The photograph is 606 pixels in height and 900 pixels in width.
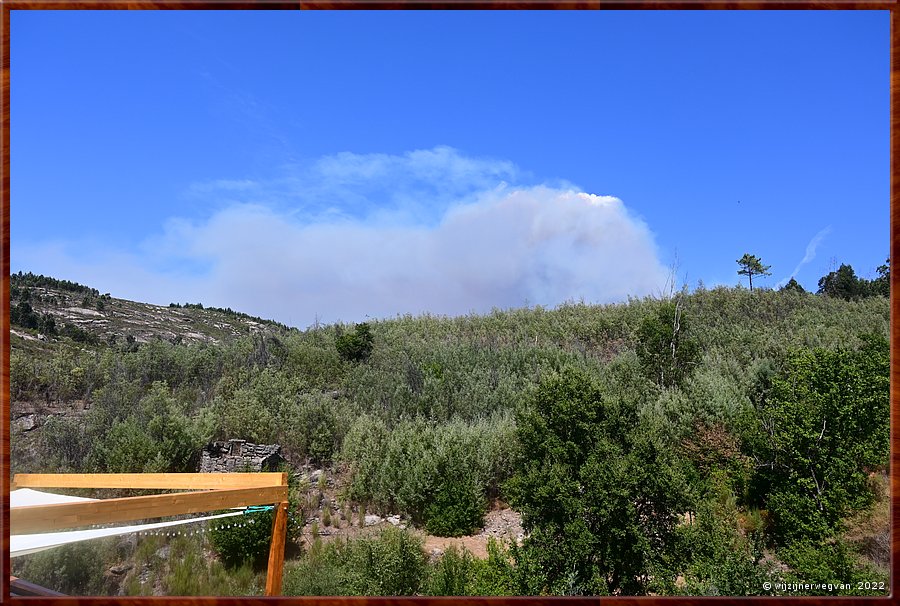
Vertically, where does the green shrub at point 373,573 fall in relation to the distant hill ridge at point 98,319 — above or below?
Answer: below

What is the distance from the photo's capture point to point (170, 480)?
10.8ft

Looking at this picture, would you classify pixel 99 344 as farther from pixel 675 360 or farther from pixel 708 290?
pixel 708 290

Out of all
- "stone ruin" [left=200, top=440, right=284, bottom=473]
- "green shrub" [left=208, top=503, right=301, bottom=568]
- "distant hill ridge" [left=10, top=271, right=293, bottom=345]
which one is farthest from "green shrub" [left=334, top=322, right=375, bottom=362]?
"green shrub" [left=208, top=503, right=301, bottom=568]

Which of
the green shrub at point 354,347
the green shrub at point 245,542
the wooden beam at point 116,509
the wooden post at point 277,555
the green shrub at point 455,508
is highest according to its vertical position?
the green shrub at point 354,347

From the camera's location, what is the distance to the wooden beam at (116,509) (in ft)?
7.31

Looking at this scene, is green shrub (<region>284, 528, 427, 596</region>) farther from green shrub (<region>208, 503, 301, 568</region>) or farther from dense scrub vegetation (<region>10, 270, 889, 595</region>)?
green shrub (<region>208, 503, 301, 568</region>)

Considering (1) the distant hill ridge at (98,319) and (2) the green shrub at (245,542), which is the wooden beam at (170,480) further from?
(1) the distant hill ridge at (98,319)

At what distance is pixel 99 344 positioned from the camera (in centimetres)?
1238

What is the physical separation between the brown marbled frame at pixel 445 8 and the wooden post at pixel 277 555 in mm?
1147

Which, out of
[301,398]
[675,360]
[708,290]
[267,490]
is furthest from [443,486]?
[708,290]

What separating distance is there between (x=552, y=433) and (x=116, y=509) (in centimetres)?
411

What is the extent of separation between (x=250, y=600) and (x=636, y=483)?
3989 millimetres

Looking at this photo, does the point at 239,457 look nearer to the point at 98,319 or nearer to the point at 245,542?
the point at 245,542

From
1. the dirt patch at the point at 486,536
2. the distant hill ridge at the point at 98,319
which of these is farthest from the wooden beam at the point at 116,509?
the distant hill ridge at the point at 98,319
